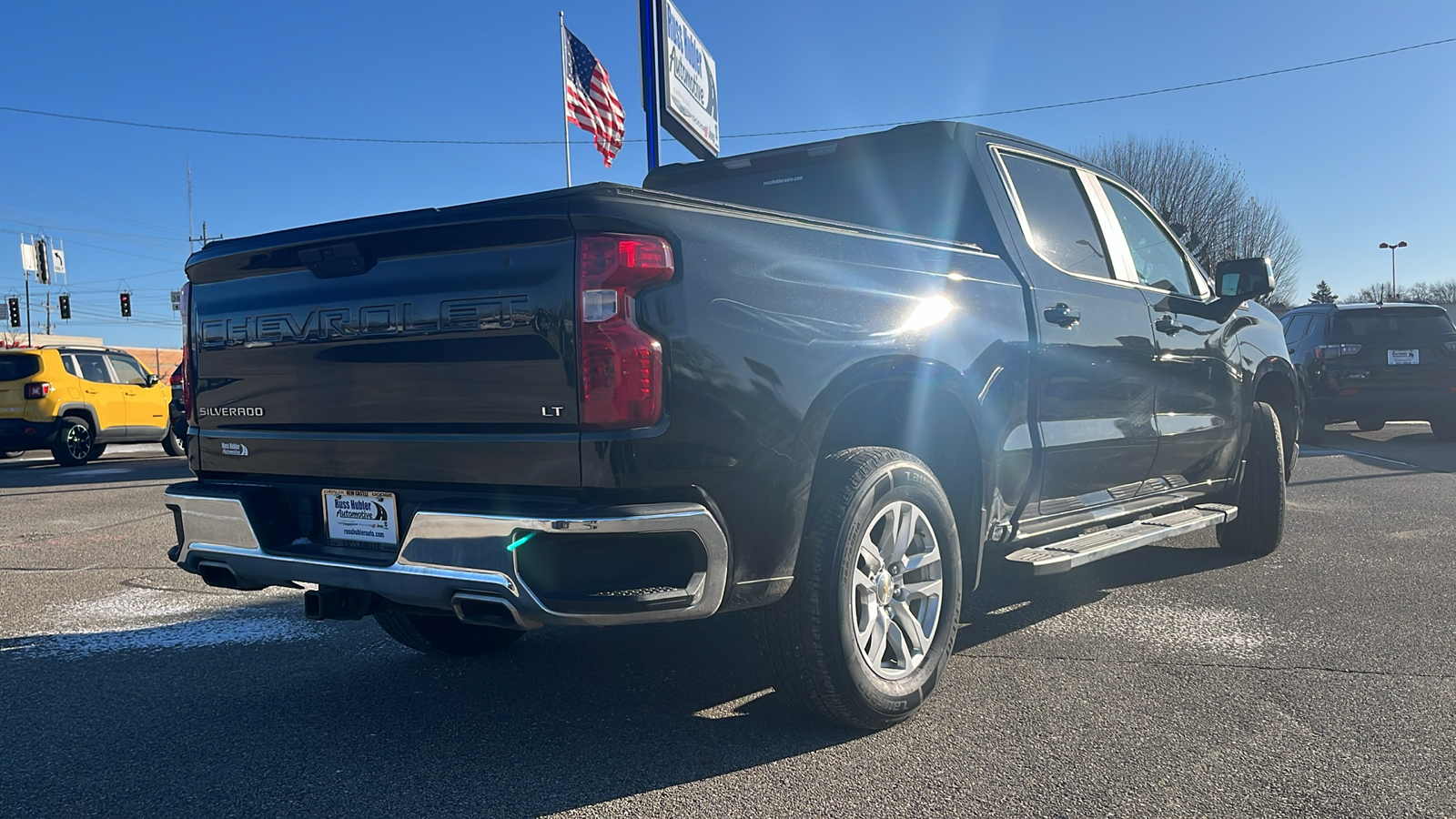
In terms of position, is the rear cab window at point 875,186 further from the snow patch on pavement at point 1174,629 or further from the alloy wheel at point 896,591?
the snow patch on pavement at point 1174,629

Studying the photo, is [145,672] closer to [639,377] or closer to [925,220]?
[639,377]

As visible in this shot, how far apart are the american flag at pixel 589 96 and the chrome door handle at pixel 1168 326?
44.5 ft

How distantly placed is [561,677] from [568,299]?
5.54 ft

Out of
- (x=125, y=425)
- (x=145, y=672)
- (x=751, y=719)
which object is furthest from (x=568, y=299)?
(x=125, y=425)

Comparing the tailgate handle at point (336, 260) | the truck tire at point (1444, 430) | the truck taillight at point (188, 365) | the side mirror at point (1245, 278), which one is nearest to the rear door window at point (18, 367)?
the truck taillight at point (188, 365)

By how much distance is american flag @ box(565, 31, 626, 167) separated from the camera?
17.1 meters

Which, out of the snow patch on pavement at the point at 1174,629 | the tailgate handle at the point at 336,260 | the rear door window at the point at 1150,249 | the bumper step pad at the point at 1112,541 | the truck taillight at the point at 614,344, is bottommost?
the snow patch on pavement at the point at 1174,629

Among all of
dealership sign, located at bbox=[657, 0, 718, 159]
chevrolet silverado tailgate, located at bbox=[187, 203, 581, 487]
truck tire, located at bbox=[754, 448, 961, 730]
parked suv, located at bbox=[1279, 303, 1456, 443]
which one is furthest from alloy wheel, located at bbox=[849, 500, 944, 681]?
parked suv, located at bbox=[1279, 303, 1456, 443]

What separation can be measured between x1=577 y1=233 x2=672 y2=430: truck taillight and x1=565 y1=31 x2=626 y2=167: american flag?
15.2 meters

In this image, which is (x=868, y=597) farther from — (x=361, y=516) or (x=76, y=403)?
(x=76, y=403)

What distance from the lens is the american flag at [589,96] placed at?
56.2ft

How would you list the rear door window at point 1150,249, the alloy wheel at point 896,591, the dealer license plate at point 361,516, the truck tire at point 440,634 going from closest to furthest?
1. the dealer license plate at point 361,516
2. the alloy wheel at point 896,591
3. the truck tire at point 440,634
4. the rear door window at point 1150,249

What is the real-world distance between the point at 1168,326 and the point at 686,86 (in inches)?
397

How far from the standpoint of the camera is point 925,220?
4.30 metres
